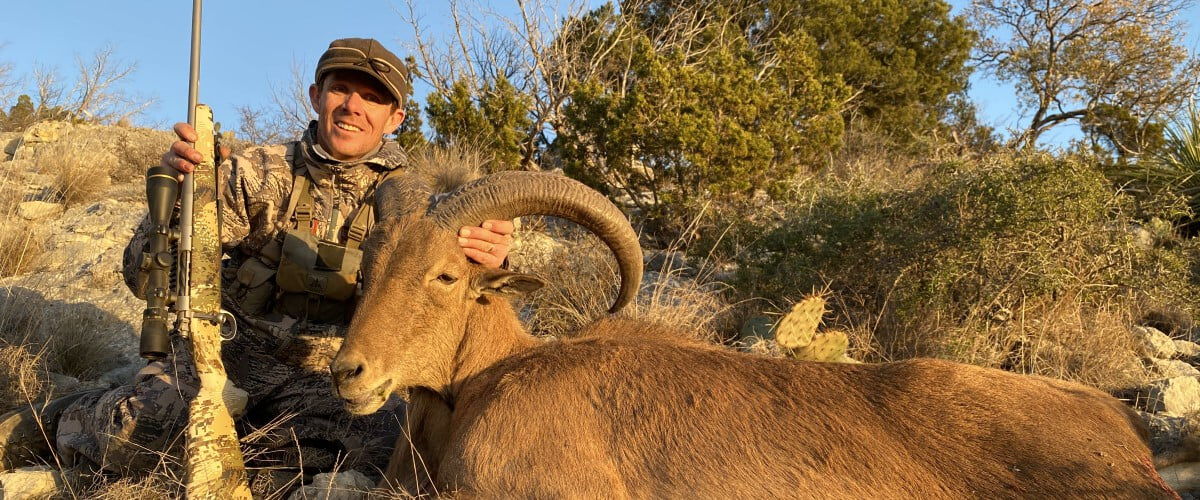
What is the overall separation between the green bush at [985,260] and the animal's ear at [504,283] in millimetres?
4544

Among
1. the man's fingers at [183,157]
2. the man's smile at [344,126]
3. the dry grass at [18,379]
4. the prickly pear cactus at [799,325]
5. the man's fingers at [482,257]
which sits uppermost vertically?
the man's smile at [344,126]

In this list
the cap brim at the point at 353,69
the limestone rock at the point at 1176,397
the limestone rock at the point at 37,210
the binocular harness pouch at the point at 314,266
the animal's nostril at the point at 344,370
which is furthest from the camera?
the limestone rock at the point at 37,210

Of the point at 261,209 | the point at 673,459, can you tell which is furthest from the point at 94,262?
the point at 673,459

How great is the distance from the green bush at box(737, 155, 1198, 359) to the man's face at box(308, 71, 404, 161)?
4.73 metres

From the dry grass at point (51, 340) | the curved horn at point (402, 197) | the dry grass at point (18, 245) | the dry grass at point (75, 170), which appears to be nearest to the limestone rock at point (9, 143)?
the dry grass at point (75, 170)

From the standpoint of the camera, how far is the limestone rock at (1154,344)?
8.22 metres

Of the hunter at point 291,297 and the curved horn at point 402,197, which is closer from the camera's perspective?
the curved horn at point 402,197

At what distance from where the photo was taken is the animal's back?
141 inches

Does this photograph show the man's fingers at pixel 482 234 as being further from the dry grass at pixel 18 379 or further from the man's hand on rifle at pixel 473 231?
the dry grass at pixel 18 379

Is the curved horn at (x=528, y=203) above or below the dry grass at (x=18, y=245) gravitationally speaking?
above

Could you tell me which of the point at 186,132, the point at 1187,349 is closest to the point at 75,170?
the point at 186,132

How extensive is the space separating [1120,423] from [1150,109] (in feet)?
71.9

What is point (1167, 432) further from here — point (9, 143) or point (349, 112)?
point (9, 143)

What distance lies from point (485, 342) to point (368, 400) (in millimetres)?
741
